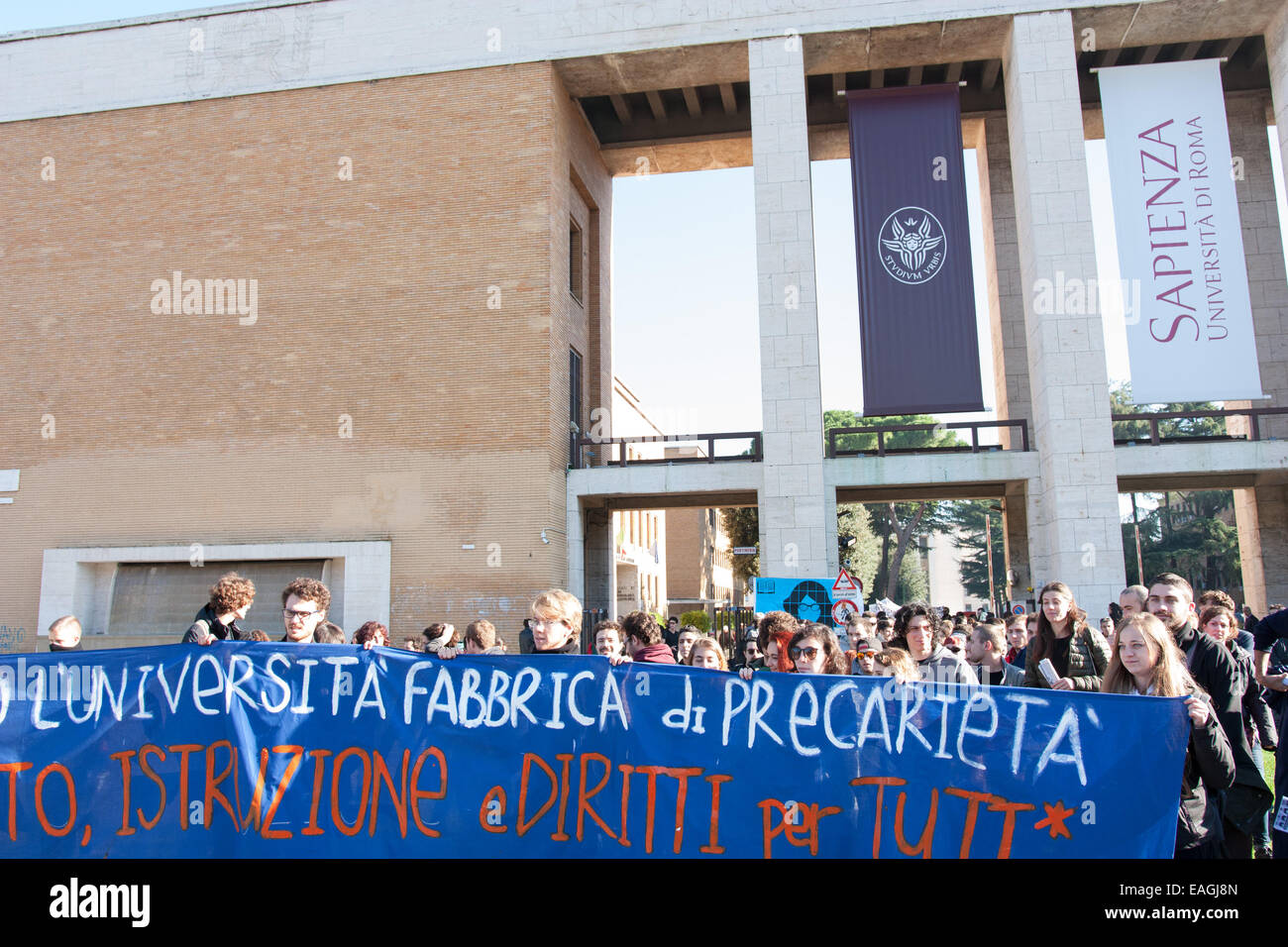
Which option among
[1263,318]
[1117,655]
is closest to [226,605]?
[1117,655]

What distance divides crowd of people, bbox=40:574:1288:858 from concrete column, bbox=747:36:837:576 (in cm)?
1045

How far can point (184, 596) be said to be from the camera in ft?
67.3

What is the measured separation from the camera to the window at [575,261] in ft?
77.8

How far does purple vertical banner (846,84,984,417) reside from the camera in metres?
20.1

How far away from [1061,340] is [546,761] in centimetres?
1659

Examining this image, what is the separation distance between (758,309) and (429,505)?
312 inches

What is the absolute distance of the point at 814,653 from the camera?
207 inches

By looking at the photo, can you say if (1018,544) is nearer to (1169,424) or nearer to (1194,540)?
(1169,424)

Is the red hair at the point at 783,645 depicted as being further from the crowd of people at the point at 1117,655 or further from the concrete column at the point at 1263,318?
the concrete column at the point at 1263,318

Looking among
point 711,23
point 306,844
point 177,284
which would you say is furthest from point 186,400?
point 306,844

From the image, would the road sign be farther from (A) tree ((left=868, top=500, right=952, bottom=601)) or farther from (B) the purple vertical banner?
(A) tree ((left=868, top=500, right=952, bottom=601))

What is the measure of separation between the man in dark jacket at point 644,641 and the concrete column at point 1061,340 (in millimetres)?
13567

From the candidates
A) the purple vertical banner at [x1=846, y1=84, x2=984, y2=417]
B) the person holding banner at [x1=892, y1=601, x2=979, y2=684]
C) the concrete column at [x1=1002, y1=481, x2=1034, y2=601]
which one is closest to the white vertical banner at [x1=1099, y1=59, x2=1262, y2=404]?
the purple vertical banner at [x1=846, y1=84, x2=984, y2=417]

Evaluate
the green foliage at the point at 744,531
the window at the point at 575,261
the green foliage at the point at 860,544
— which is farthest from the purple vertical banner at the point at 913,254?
the green foliage at the point at 860,544
